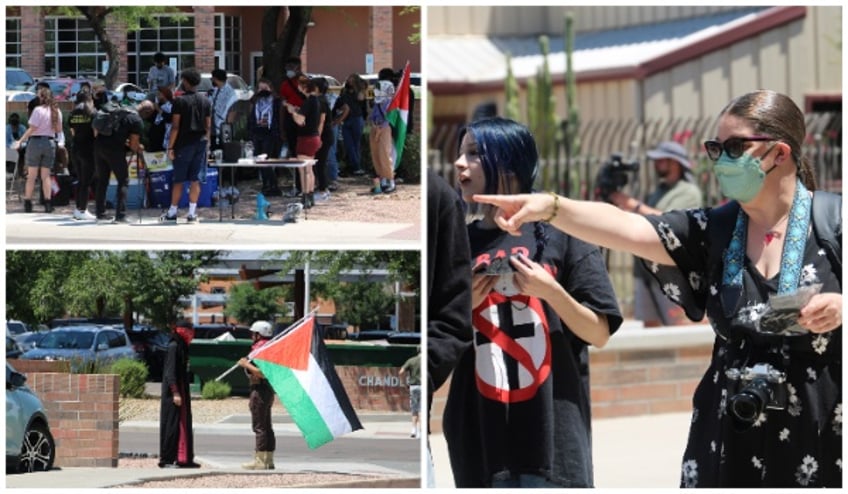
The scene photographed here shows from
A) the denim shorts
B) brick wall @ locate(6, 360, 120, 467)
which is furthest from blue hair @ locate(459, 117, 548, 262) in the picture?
brick wall @ locate(6, 360, 120, 467)

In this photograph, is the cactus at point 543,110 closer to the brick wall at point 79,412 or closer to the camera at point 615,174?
the camera at point 615,174

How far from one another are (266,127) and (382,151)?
0.36 metres

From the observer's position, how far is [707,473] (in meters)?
4.46

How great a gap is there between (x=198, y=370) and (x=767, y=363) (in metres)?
1.48

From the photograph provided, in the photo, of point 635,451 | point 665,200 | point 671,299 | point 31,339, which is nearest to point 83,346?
point 31,339

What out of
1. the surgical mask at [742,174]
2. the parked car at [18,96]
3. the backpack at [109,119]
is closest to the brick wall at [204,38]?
the backpack at [109,119]

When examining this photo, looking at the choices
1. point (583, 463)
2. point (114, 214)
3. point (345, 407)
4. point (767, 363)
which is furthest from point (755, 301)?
point (114, 214)

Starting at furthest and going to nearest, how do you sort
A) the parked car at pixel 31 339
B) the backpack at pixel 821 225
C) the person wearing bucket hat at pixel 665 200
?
1. the person wearing bucket hat at pixel 665 200
2. the parked car at pixel 31 339
3. the backpack at pixel 821 225

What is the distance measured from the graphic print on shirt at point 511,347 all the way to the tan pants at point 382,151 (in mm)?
452

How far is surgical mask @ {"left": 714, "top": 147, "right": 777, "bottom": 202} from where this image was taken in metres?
4.37

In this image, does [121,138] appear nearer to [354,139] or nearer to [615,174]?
[354,139]

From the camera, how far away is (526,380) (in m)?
4.85

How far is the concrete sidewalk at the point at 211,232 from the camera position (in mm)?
4625

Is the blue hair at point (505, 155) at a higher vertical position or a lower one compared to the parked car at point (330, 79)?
lower
